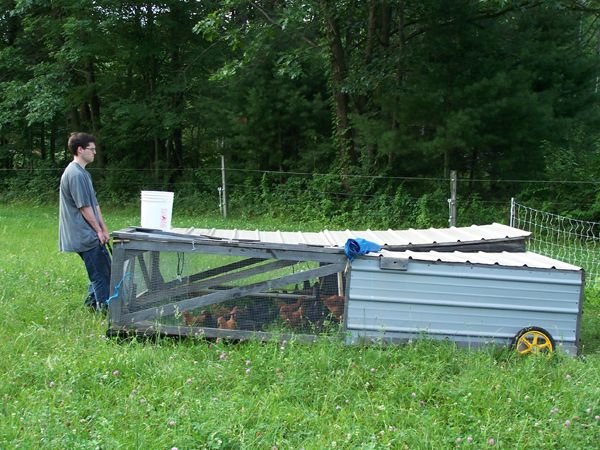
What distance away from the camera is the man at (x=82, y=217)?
198 inches

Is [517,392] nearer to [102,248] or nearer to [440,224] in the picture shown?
[102,248]

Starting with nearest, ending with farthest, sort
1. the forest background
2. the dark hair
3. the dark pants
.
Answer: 1. the dark hair
2. the dark pants
3. the forest background

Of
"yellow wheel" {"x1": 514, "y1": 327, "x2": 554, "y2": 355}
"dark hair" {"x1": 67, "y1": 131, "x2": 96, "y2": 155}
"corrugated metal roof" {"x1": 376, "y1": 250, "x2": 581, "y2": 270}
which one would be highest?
"dark hair" {"x1": 67, "y1": 131, "x2": 96, "y2": 155}

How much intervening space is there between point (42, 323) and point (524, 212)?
32.0 ft

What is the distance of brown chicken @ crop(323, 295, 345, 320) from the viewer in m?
4.65

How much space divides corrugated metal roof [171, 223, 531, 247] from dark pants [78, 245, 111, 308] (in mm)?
725

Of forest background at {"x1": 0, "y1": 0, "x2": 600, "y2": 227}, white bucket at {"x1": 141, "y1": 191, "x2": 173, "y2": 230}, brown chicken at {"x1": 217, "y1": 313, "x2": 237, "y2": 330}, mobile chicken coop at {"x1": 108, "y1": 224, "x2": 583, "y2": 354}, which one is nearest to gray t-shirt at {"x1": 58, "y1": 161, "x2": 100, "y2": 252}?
white bucket at {"x1": 141, "y1": 191, "x2": 173, "y2": 230}

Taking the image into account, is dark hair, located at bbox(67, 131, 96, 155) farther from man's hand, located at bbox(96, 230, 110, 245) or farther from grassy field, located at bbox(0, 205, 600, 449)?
grassy field, located at bbox(0, 205, 600, 449)

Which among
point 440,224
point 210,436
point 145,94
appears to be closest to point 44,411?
point 210,436

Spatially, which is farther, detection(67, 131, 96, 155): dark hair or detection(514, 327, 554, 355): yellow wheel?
detection(67, 131, 96, 155): dark hair

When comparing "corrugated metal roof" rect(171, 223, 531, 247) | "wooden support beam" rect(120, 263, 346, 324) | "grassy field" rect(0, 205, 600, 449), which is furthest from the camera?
"corrugated metal roof" rect(171, 223, 531, 247)

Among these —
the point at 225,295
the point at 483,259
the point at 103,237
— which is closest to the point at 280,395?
the point at 225,295

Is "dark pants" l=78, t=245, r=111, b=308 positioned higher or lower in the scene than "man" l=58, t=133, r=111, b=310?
lower

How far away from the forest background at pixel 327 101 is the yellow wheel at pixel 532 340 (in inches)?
311
